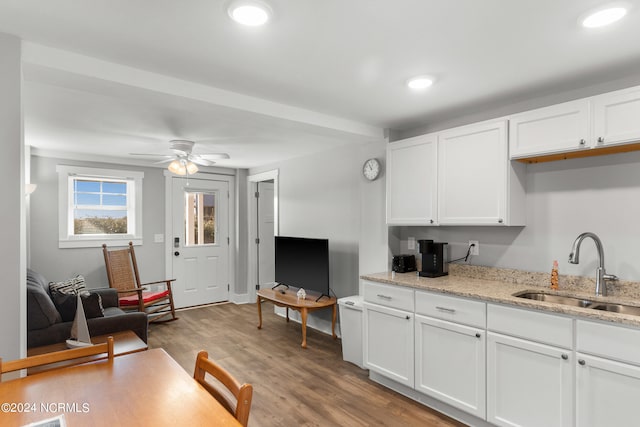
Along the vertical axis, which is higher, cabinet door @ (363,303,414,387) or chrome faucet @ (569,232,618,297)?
chrome faucet @ (569,232,618,297)

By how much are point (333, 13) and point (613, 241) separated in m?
2.22

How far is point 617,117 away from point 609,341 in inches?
48.9

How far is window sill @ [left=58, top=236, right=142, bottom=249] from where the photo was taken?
4648mm

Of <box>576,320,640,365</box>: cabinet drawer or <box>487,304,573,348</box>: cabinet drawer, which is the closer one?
<box>576,320,640,365</box>: cabinet drawer

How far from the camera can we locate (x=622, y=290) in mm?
2234

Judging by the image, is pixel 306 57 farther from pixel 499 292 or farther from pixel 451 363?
pixel 451 363

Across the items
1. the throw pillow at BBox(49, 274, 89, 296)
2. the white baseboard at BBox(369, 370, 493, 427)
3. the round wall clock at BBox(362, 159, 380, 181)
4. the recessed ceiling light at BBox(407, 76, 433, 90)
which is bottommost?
the white baseboard at BBox(369, 370, 493, 427)

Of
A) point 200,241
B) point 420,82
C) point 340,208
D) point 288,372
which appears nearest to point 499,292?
point 420,82

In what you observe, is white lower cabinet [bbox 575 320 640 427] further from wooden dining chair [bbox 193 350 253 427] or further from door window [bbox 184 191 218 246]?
door window [bbox 184 191 218 246]

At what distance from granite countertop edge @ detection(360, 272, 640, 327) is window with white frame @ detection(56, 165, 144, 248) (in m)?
3.77

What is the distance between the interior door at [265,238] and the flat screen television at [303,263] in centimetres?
134

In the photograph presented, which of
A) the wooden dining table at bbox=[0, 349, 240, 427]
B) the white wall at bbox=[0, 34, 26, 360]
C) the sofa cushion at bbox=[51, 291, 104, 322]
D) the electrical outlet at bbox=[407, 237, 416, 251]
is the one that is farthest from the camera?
the electrical outlet at bbox=[407, 237, 416, 251]

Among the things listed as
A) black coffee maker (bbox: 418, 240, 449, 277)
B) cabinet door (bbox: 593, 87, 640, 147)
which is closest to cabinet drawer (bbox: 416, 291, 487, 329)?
black coffee maker (bbox: 418, 240, 449, 277)

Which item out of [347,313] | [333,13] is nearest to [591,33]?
[333,13]
